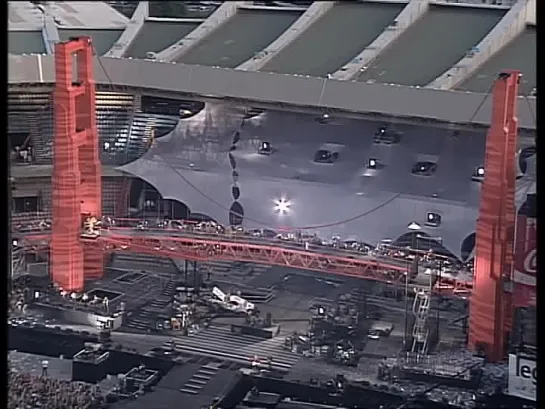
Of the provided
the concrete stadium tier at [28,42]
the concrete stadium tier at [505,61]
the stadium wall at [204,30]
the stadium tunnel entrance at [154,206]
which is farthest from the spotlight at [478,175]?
the concrete stadium tier at [28,42]

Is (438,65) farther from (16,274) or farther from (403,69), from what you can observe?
(16,274)

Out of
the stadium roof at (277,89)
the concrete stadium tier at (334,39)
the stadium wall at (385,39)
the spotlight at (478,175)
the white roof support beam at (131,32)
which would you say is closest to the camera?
the spotlight at (478,175)

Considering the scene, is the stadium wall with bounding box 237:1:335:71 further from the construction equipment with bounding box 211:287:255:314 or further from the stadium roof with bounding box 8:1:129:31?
the construction equipment with bounding box 211:287:255:314

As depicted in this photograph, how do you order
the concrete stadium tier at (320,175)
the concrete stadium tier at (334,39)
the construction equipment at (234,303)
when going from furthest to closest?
the concrete stadium tier at (334,39) < the concrete stadium tier at (320,175) < the construction equipment at (234,303)

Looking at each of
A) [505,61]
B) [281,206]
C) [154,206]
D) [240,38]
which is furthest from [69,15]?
[505,61]

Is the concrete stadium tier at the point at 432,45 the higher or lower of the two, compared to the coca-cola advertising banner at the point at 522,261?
higher

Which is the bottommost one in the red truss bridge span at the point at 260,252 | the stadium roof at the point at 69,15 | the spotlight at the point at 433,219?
the red truss bridge span at the point at 260,252

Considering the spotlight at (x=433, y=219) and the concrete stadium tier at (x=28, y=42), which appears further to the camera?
the concrete stadium tier at (x=28, y=42)

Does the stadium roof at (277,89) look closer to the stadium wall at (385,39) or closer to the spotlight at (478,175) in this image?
the stadium wall at (385,39)
